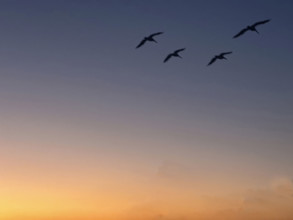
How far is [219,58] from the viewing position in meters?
116

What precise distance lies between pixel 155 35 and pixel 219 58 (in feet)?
44.4

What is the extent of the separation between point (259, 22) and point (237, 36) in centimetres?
483

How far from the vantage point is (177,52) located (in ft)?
383

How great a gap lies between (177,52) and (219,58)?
829 cm

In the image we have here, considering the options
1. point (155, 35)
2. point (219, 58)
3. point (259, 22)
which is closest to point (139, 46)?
point (155, 35)

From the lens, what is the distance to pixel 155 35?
11300cm

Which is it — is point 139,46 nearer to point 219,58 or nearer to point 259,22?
point 219,58

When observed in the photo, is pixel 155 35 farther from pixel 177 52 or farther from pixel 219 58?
pixel 219 58

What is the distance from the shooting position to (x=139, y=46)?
11488 cm

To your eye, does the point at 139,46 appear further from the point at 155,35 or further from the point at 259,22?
the point at 259,22

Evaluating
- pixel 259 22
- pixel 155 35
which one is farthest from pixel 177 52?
pixel 259 22

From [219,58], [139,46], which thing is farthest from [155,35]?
[219,58]

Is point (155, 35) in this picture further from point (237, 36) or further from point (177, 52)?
point (237, 36)

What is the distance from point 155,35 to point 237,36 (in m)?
15.4
